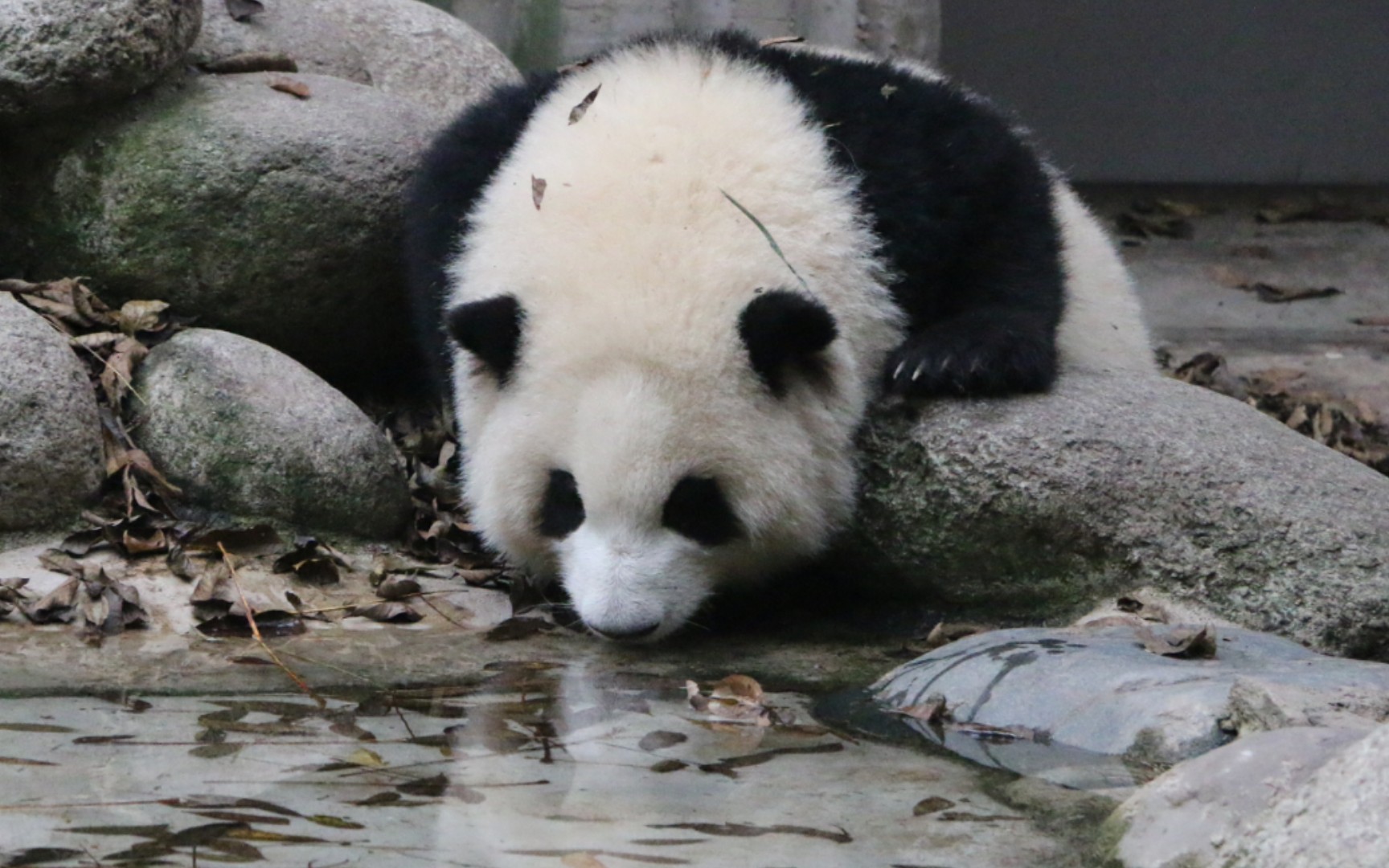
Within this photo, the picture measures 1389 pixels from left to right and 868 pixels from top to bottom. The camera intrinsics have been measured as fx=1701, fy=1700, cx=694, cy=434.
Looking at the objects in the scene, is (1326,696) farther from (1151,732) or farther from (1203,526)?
(1203,526)

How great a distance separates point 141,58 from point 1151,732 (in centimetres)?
377

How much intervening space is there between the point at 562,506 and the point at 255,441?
1.10 meters

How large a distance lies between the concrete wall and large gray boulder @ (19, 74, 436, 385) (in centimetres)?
335

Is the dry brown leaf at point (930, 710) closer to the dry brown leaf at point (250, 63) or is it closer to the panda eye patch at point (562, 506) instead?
the panda eye patch at point (562, 506)

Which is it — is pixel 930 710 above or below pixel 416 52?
below

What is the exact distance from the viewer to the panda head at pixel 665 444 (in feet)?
13.5

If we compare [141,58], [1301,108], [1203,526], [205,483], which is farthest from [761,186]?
[1301,108]

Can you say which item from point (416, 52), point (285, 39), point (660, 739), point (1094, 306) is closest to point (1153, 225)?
point (1094, 306)

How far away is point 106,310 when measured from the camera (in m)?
5.40

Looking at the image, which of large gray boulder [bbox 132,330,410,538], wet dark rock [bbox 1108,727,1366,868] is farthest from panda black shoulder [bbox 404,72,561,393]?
wet dark rock [bbox 1108,727,1366,868]

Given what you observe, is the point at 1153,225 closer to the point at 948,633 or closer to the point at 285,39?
the point at 285,39

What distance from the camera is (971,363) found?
4473 millimetres

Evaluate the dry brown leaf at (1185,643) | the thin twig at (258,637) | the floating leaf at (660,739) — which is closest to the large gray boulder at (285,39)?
the thin twig at (258,637)

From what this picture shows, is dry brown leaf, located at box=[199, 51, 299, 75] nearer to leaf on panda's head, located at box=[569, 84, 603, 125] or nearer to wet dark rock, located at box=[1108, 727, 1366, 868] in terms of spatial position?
leaf on panda's head, located at box=[569, 84, 603, 125]
